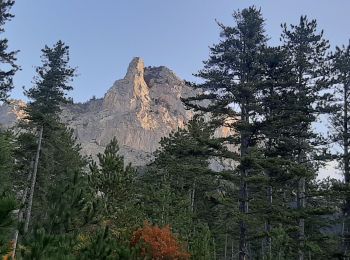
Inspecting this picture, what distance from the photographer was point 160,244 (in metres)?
20.4

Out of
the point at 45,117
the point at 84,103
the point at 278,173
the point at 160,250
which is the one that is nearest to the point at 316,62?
the point at 278,173

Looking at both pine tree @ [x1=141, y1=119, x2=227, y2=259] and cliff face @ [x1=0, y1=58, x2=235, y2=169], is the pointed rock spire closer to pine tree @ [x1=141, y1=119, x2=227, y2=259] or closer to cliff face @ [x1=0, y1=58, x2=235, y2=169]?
cliff face @ [x1=0, y1=58, x2=235, y2=169]

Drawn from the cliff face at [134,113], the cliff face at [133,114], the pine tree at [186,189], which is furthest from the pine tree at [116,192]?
the cliff face at [133,114]

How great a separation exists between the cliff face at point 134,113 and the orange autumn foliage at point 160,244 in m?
94.8

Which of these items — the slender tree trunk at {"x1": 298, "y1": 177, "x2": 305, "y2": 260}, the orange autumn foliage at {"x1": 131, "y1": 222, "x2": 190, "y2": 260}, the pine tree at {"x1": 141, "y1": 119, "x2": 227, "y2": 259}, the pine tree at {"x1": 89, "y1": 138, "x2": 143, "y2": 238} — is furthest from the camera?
the pine tree at {"x1": 89, "y1": 138, "x2": 143, "y2": 238}

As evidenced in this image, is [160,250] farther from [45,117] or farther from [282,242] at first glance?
[45,117]

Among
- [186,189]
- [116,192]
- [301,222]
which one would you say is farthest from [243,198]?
[186,189]

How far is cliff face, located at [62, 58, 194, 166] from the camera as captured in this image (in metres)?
127

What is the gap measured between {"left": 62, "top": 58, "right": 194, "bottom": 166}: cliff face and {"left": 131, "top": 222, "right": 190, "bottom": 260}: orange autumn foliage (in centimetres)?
9477

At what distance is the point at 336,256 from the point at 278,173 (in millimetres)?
4814

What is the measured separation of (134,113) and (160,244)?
113634mm

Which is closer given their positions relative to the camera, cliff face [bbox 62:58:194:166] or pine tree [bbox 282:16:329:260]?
pine tree [bbox 282:16:329:260]

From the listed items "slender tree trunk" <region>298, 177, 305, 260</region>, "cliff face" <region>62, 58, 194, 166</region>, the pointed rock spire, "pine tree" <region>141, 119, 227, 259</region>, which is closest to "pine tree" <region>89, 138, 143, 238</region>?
"pine tree" <region>141, 119, 227, 259</region>

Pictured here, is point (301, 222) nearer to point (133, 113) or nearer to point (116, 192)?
point (116, 192)
